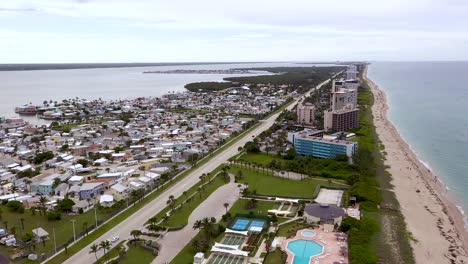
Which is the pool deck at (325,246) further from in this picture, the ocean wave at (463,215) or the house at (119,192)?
the house at (119,192)

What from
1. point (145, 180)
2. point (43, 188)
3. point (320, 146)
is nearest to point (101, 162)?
point (43, 188)

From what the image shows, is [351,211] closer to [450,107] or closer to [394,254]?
[394,254]

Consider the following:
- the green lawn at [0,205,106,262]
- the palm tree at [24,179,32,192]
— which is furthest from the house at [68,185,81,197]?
the palm tree at [24,179,32,192]

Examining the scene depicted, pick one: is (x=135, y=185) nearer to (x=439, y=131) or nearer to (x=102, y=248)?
(x=102, y=248)

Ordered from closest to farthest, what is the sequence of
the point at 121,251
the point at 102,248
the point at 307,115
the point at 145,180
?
the point at 121,251 → the point at 102,248 → the point at 145,180 → the point at 307,115

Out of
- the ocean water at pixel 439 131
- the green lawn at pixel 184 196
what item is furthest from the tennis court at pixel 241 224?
the ocean water at pixel 439 131

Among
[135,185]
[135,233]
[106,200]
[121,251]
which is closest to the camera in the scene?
[121,251]
